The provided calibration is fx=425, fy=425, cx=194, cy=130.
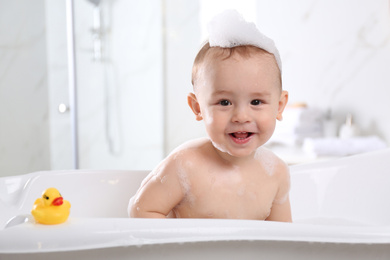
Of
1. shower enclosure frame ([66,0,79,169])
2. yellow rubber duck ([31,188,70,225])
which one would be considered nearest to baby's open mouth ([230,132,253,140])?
yellow rubber duck ([31,188,70,225])

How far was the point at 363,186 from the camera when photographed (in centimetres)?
167

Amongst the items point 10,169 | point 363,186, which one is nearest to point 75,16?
point 10,169

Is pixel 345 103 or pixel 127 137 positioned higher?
pixel 345 103

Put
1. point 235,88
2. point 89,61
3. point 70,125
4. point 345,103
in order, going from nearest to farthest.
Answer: point 235,88, point 70,125, point 89,61, point 345,103

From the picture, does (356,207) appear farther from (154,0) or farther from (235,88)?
(154,0)

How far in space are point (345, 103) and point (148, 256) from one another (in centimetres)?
209

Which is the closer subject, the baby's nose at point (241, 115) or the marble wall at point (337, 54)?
the baby's nose at point (241, 115)

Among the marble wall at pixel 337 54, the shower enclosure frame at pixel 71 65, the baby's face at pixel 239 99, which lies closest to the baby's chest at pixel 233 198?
the baby's face at pixel 239 99

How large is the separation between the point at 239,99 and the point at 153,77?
1.71 meters

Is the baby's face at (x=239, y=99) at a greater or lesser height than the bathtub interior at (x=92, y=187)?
greater

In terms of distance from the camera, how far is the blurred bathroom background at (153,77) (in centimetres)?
211

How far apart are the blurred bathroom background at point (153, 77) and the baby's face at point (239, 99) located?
107 centimetres

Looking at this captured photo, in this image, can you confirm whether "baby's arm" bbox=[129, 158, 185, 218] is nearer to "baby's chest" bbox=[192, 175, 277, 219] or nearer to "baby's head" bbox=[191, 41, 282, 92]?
"baby's chest" bbox=[192, 175, 277, 219]

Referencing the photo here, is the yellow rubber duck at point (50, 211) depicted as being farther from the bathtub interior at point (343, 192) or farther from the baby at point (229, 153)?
the bathtub interior at point (343, 192)
